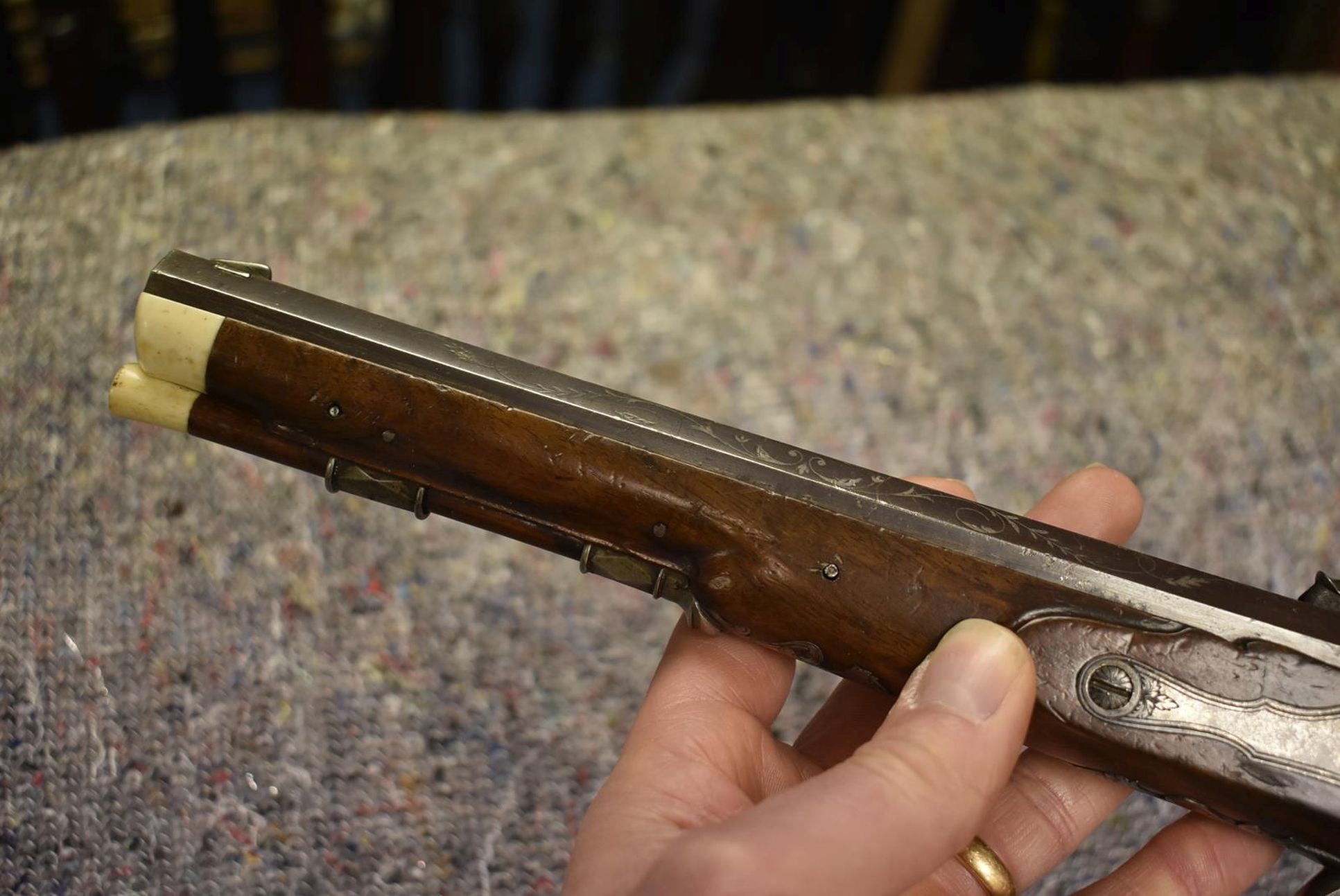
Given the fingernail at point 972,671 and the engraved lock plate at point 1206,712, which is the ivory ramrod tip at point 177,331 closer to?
the fingernail at point 972,671

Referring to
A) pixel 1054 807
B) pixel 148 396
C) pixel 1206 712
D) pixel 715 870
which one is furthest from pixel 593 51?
pixel 715 870

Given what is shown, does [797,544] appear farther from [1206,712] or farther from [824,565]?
[1206,712]

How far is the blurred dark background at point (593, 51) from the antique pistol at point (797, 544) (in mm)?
2082

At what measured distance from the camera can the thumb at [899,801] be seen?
1304 millimetres

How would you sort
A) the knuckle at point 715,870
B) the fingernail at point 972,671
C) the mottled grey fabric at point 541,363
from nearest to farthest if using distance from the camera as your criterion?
the knuckle at point 715,870
the fingernail at point 972,671
the mottled grey fabric at point 541,363

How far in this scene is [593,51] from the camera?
4.36 meters

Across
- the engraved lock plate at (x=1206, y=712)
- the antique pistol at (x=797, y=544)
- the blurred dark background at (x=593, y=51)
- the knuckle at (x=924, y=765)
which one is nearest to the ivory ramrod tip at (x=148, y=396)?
the antique pistol at (x=797, y=544)

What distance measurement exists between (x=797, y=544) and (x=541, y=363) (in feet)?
3.90

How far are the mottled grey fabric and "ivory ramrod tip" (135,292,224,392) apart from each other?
0.71m

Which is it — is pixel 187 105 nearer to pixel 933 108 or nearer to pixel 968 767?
pixel 933 108

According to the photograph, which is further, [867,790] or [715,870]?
[867,790]

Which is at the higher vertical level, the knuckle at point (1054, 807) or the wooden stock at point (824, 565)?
the wooden stock at point (824, 565)

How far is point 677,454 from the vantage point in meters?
1.66

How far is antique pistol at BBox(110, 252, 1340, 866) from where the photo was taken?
1.59m
